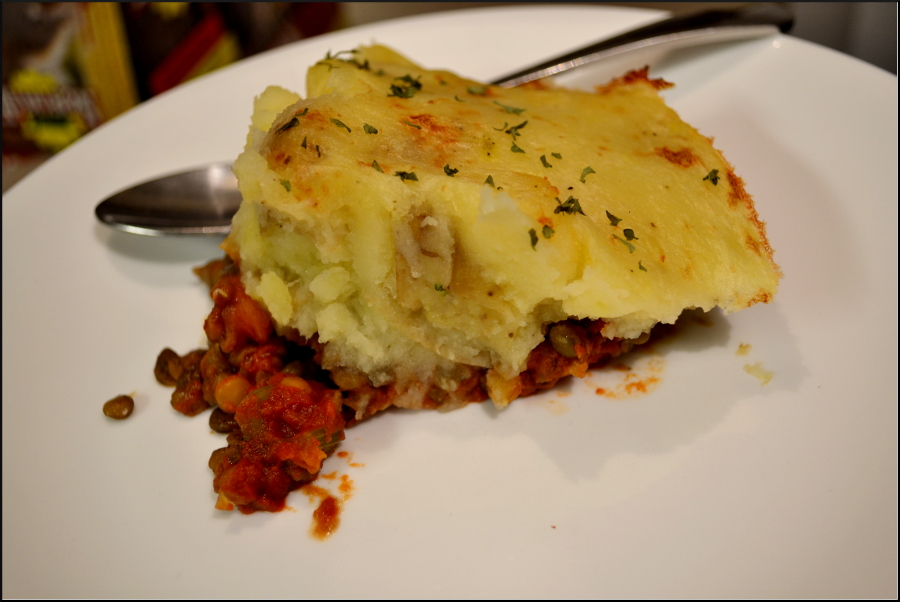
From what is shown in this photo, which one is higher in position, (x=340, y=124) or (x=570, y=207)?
(x=340, y=124)

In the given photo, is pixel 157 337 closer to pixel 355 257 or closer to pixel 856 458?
pixel 355 257

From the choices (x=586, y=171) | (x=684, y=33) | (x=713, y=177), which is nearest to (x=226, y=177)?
(x=586, y=171)

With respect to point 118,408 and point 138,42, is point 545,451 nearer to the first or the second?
point 118,408

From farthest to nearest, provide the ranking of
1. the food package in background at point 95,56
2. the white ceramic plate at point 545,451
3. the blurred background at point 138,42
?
the food package in background at point 95,56, the blurred background at point 138,42, the white ceramic plate at point 545,451

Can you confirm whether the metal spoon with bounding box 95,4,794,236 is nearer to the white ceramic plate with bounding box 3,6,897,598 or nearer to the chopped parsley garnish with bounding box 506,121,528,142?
the white ceramic plate with bounding box 3,6,897,598

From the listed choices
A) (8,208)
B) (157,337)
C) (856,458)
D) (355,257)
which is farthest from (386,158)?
(8,208)

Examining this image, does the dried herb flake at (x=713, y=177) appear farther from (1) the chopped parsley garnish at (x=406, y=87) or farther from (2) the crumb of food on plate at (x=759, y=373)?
(1) the chopped parsley garnish at (x=406, y=87)

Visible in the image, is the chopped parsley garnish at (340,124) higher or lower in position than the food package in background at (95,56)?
higher

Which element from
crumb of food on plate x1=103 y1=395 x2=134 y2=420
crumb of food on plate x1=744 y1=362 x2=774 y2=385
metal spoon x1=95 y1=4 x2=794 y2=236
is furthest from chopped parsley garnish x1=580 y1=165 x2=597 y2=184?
crumb of food on plate x1=103 y1=395 x2=134 y2=420

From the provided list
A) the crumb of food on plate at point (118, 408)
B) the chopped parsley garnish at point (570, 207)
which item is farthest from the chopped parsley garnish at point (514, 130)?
the crumb of food on plate at point (118, 408)
